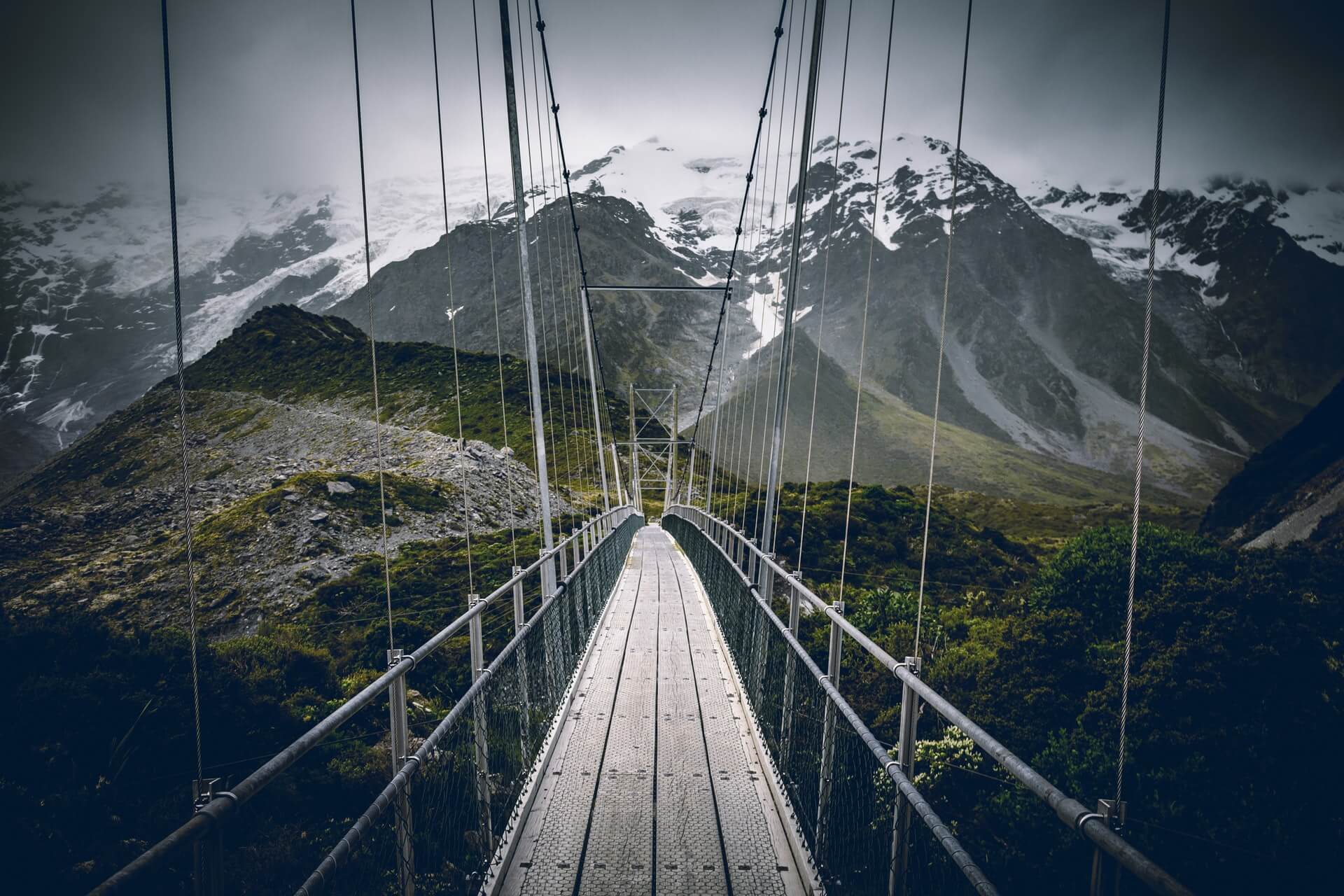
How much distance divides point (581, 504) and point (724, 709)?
2857 cm

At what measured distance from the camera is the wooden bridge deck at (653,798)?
2842mm

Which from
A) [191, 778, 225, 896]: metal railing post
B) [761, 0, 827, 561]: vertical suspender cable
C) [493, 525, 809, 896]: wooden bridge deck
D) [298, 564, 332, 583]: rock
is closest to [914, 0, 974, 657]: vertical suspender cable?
[493, 525, 809, 896]: wooden bridge deck

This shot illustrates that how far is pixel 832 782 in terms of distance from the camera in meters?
2.83

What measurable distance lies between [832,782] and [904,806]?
80 centimetres

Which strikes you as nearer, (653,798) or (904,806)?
(904,806)

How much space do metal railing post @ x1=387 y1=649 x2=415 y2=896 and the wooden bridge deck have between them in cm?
74

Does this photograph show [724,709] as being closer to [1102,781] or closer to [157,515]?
[1102,781]

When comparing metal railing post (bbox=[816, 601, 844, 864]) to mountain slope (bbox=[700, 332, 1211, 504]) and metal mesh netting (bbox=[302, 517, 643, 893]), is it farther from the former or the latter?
mountain slope (bbox=[700, 332, 1211, 504])

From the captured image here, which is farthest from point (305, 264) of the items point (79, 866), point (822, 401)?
point (79, 866)

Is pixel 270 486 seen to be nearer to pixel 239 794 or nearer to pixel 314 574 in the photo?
pixel 314 574

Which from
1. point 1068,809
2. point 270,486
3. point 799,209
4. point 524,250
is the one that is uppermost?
point 799,209

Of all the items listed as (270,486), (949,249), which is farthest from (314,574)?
(949,249)

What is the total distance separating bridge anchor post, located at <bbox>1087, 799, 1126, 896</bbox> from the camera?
1.28 metres

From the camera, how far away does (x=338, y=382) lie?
182 ft
